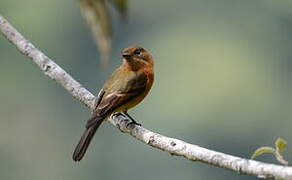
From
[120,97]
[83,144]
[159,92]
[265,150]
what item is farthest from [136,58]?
[159,92]

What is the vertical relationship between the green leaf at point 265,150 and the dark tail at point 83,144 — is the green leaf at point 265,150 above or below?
below

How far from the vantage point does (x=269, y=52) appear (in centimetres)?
4788

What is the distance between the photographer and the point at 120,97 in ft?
22.0

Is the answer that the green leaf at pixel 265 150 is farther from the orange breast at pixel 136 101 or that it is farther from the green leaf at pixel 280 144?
the orange breast at pixel 136 101

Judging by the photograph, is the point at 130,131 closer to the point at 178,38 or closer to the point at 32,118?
the point at 32,118

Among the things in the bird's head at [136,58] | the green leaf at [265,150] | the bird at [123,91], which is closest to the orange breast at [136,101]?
the bird at [123,91]

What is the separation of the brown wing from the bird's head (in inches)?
8.4

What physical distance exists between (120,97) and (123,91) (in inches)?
4.2

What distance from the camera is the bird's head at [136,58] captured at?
721 centimetres

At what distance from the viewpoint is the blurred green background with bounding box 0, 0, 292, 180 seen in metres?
36.3

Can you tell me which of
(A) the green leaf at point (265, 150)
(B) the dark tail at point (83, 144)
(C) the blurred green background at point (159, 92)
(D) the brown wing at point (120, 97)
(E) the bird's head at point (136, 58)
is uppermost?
(C) the blurred green background at point (159, 92)

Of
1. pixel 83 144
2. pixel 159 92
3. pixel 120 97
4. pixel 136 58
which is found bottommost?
pixel 83 144

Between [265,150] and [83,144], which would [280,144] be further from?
[83,144]

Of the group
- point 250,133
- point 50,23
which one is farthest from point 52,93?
point 250,133
